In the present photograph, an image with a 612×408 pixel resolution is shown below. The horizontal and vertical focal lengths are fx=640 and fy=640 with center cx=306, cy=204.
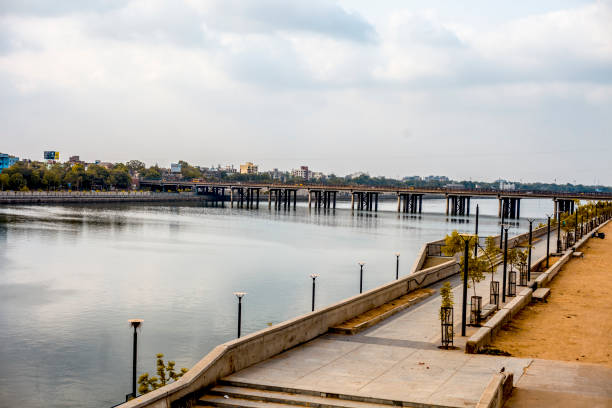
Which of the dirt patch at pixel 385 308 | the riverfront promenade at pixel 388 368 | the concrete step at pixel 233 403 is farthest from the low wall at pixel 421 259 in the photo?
the concrete step at pixel 233 403

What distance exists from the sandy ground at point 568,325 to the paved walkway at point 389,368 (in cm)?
173

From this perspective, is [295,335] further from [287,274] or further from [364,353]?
[287,274]

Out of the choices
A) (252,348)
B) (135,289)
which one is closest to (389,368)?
(252,348)

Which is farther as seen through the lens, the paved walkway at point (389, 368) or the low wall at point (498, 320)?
the low wall at point (498, 320)

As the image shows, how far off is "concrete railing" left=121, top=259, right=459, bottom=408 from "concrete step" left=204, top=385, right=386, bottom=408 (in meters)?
0.48

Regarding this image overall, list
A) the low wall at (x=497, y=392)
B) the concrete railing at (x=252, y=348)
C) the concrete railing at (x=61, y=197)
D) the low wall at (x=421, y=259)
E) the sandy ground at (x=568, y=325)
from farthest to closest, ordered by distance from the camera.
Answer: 1. the concrete railing at (x=61, y=197)
2. the low wall at (x=421, y=259)
3. the sandy ground at (x=568, y=325)
4. the concrete railing at (x=252, y=348)
5. the low wall at (x=497, y=392)

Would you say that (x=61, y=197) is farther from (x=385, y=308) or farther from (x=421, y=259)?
(x=385, y=308)

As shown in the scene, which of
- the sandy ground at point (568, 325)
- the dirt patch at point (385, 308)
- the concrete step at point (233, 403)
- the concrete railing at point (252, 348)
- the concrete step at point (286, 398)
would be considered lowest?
the sandy ground at point (568, 325)

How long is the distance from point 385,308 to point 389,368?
8432 mm

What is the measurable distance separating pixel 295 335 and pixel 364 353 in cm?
216

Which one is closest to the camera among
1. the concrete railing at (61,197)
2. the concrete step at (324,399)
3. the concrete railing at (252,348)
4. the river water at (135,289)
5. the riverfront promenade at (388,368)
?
the concrete railing at (252,348)

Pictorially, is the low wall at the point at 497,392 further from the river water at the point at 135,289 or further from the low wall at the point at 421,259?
the low wall at the point at 421,259

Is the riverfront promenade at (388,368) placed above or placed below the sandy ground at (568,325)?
above

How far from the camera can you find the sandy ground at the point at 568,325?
805 inches
